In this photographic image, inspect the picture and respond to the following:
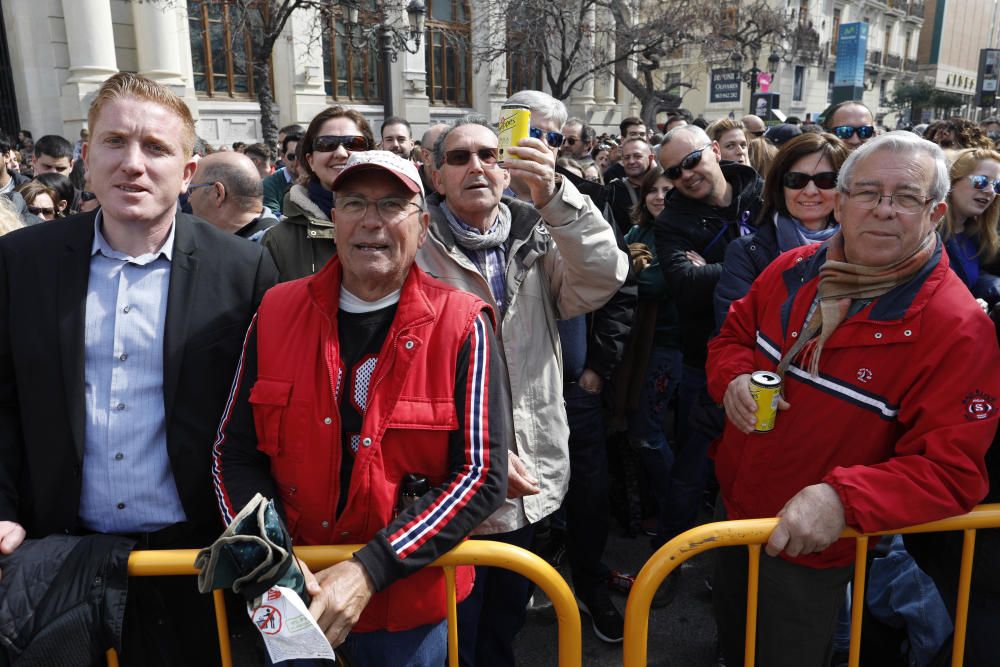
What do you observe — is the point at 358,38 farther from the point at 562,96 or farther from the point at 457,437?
the point at 457,437

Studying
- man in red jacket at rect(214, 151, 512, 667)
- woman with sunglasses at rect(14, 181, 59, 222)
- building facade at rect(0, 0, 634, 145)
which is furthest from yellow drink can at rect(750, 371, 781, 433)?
building facade at rect(0, 0, 634, 145)

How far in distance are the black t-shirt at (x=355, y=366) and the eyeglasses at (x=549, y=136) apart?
63.7 inches

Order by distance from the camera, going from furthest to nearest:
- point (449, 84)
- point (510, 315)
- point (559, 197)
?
point (449, 84), point (510, 315), point (559, 197)

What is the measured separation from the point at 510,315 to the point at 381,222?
0.76 meters

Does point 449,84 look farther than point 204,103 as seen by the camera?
Yes

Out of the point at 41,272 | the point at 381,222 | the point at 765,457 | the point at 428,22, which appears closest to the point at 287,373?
the point at 381,222

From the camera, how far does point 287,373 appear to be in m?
1.79

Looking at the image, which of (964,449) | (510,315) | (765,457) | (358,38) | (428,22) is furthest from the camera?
(428,22)

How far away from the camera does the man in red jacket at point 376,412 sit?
1746 mm

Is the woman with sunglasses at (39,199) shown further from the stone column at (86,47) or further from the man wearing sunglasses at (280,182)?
the stone column at (86,47)

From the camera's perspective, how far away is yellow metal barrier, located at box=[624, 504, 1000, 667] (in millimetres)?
1750

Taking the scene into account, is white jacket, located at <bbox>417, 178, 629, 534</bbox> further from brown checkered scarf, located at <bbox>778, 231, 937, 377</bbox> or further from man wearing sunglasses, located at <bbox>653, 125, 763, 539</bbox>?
man wearing sunglasses, located at <bbox>653, 125, 763, 539</bbox>

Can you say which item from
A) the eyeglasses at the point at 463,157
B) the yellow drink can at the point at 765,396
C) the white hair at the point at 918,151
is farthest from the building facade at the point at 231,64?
the yellow drink can at the point at 765,396

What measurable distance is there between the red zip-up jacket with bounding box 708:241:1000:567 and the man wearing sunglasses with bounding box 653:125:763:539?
1.11 meters
